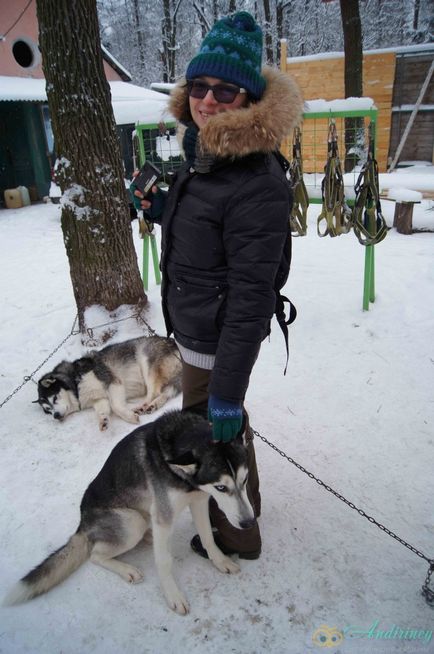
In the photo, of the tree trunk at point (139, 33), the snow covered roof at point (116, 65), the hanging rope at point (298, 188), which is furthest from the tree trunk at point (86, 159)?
the tree trunk at point (139, 33)

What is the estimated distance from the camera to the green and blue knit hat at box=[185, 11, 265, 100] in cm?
163

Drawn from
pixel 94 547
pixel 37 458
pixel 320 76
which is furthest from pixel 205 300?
pixel 320 76

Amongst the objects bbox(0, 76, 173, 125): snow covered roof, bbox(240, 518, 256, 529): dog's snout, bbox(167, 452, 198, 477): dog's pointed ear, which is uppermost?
bbox(0, 76, 173, 125): snow covered roof

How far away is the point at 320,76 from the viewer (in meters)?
12.2

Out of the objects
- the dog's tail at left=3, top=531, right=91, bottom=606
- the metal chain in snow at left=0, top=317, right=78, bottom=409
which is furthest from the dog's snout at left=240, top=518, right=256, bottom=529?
the metal chain in snow at left=0, top=317, right=78, bottom=409

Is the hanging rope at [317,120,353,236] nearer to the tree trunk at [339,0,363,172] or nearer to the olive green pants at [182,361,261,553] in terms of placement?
the olive green pants at [182,361,261,553]

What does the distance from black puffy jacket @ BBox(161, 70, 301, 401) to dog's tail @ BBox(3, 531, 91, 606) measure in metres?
1.25

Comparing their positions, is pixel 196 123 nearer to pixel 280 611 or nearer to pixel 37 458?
pixel 280 611

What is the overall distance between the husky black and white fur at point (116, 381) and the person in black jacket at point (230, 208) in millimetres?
1909

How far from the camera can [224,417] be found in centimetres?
167

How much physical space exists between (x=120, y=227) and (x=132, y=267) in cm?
43

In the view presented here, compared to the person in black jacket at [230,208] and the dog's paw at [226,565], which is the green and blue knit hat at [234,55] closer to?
the person in black jacket at [230,208]

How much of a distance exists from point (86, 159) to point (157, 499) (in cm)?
316

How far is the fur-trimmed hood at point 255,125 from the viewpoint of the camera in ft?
5.06
